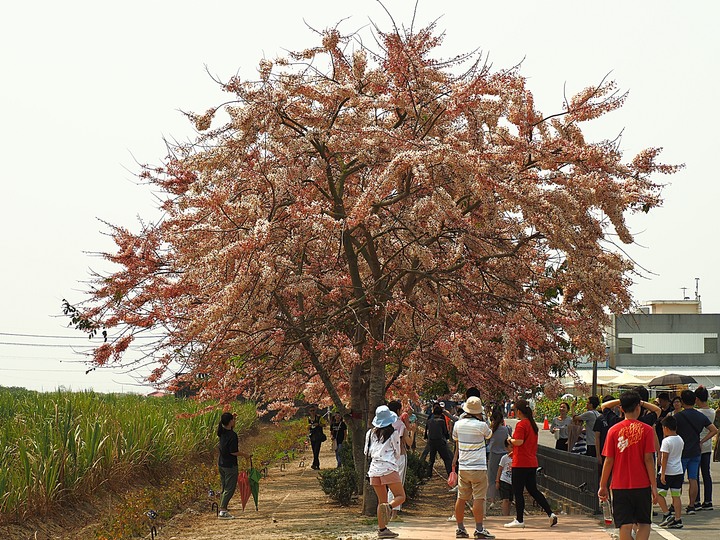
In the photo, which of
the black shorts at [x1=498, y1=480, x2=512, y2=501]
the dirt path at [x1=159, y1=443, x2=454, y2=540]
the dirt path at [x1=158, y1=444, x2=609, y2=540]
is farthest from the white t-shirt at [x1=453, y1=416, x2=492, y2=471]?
the black shorts at [x1=498, y1=480, x2=512, y2=501]

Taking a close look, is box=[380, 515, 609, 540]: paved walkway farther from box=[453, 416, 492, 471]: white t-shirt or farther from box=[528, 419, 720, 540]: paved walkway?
box=[453, 416, 492, 471]: white t-shirt

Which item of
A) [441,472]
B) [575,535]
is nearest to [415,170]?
[575,535]

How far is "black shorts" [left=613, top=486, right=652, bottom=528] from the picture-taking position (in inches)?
375

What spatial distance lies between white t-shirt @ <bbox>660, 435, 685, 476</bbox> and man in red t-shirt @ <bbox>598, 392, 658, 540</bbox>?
14.7ft

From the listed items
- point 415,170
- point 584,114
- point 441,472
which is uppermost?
point 584,114

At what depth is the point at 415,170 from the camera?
39.8ft

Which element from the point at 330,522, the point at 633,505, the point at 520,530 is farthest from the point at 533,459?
the point at 633,505

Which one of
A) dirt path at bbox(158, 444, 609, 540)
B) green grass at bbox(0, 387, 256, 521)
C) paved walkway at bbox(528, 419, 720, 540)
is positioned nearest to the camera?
paved walkway at bbox(528, 419, 720, 540)

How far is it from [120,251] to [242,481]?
618 centimetres

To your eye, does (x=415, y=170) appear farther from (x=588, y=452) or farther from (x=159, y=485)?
(x=159, y=485)

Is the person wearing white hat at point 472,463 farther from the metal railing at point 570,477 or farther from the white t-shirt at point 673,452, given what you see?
the white t-shirt at point 673,452

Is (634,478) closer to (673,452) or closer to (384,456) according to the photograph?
(384,456)

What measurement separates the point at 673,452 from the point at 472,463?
11.6 feet

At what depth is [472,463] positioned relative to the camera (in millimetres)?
12266
